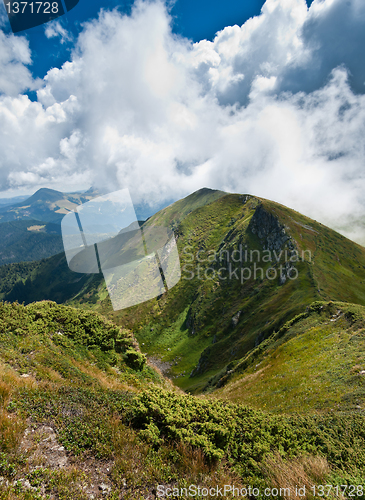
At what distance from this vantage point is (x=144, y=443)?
6.36m

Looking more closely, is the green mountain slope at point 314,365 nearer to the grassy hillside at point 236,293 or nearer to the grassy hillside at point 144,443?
the grassy hillside at point 144,443

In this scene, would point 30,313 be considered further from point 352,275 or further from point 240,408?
point 352,275

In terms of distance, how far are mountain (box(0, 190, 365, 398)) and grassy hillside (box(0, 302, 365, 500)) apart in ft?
128

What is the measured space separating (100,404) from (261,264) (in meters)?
99.7

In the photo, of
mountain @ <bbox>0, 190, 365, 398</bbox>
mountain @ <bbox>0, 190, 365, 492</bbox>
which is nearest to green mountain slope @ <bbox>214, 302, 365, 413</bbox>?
mountain @ <bbox>0, 190, 365, 492</bbox>

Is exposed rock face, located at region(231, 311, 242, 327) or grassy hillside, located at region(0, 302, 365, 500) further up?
grassy hillside, located at region(0, 302, 365, 500)

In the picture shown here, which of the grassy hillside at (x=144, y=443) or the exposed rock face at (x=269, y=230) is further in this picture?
the exposed rock face at (x=269, y=230)

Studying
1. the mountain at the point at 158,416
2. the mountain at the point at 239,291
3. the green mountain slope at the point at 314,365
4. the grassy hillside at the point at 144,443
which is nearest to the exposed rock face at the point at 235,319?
the mountain at the point at 239,291

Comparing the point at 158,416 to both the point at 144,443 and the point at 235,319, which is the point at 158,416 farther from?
the point at 235,319

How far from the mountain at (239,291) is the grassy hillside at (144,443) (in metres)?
38.9

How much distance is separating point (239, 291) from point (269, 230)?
36.0 meters

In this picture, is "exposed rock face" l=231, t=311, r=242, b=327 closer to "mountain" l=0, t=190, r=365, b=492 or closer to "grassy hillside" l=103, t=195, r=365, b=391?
"grassy hillside" l=103, t=195, r=365, b=391

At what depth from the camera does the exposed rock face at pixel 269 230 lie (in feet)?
311

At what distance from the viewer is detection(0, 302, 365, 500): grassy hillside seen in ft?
15.7
